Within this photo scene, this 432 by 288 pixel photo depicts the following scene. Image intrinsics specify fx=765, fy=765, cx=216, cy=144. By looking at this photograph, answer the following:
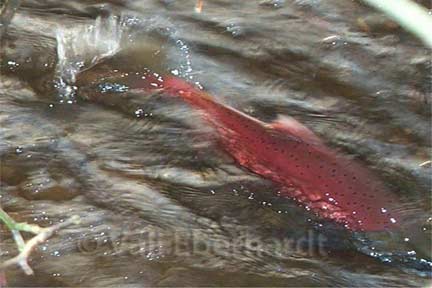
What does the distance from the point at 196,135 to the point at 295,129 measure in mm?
485

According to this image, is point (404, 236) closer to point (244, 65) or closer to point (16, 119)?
point (244, 65)

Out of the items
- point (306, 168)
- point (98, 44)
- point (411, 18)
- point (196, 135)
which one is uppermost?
point (98, 44)

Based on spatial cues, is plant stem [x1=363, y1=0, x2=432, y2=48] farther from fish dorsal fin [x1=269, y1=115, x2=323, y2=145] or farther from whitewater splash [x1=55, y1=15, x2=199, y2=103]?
whitewater splash [x1=55, y1=15, x2=199, y2=103]

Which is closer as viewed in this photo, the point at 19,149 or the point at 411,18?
the point at 411,18

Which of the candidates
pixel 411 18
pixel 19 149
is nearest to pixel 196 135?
pixel 19 149

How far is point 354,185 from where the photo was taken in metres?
3.29

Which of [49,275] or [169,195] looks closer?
[49,275]

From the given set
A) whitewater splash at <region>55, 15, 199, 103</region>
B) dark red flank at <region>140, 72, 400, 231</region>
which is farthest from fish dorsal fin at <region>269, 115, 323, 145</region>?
whitewater splash at <region>55, 15, 199, 103</region>

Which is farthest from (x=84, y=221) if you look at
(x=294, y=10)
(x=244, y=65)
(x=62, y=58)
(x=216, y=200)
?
(x=294, y=10)

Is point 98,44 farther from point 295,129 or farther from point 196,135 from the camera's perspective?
point 295,129

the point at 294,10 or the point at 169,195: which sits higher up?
the point at 294,10

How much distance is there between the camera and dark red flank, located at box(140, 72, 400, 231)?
10.7ft

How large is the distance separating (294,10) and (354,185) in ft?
5.26

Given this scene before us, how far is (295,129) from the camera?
11.7 ft
